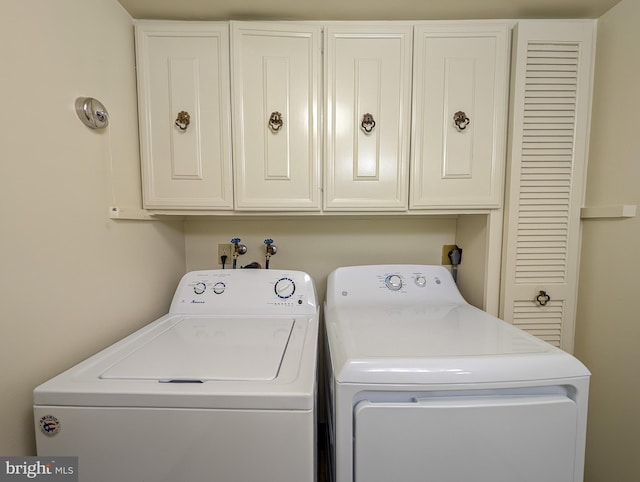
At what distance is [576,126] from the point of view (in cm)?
112

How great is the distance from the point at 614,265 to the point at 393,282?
0.91 m

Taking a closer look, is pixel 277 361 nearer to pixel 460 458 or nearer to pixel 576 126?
pixel 460 458

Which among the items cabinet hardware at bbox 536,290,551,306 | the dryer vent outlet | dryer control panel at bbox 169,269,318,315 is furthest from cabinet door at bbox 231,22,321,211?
cabinet hardware at bbox 536,290,551,306

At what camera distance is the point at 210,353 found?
0.81m

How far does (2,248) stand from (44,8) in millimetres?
710

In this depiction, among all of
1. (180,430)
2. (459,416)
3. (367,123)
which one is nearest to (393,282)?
(459,416)

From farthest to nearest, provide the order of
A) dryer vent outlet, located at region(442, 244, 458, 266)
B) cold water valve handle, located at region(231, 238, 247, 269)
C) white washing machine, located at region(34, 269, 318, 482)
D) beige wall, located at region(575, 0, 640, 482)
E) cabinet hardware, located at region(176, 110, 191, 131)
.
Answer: dryer vent outlet, located at region(442, 244, 458, 266) < cold water valve handle, located at region(231, 238, 247, 269) < cabinet hardware, located at region(176, 110, 191, 131) < beige wall, located at region(575, 0, 640, 482) < white washing machine, located at region(34, 269, 318, 482)

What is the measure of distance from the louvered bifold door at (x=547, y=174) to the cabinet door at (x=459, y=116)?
0.07m

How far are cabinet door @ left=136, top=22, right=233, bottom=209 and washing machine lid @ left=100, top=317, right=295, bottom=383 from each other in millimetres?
546

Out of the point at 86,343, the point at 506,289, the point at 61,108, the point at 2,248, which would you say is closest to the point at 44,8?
the point at 61,108

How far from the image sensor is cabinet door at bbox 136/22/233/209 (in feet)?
3.59

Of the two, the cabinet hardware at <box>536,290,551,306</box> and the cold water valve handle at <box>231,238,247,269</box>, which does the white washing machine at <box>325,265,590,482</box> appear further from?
the cold water valve handle at <box>231,238,247,269</box>

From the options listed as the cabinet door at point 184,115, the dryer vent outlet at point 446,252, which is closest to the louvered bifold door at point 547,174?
the dryer vent outlet at point 446,252

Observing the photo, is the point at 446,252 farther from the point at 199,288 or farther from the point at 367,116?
the point at 199,288
